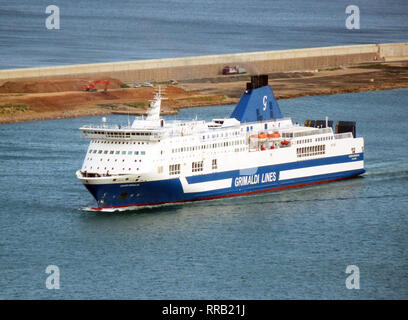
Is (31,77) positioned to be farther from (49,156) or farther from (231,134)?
(231,134)

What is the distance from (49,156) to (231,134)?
46.5 ft

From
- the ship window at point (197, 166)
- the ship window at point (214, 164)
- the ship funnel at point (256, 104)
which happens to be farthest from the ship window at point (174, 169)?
the ship funnel at point (256, 104)

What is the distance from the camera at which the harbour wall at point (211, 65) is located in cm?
10594

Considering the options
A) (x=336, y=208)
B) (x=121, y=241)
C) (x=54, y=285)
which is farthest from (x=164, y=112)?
(x=54, y=285)

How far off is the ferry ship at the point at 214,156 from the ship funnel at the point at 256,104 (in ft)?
0.21

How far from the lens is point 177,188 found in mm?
60031

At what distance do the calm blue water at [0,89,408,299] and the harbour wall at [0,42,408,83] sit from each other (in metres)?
34.2

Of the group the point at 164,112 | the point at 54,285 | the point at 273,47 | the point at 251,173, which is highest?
the point at 273,47

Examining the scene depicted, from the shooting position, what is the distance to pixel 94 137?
59875 mm

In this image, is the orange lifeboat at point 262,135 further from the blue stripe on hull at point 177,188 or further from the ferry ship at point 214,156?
the blue stripe on hull at point 177,188

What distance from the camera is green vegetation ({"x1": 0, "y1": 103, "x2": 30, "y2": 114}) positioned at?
91625mm

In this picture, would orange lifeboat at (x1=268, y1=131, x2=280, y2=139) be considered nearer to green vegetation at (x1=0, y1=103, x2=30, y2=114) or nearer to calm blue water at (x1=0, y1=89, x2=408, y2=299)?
calm blue water at (x1=0, y1=89, x2=408, y2=299)

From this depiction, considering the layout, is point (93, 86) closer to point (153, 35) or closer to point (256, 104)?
point (256, 104)

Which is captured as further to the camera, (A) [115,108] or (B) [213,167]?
(A) [115,108]
